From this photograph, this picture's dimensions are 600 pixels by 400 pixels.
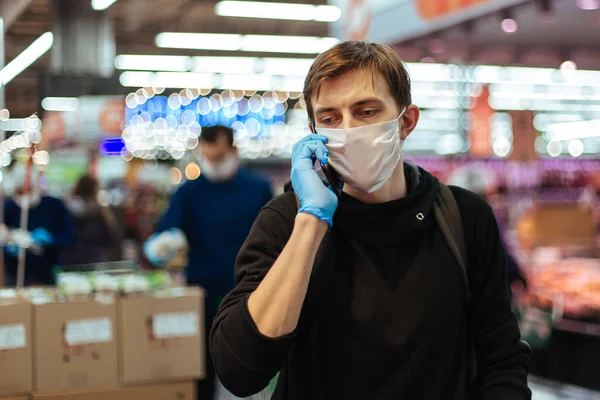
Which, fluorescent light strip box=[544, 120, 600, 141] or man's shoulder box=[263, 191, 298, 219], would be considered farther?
fluorescent light strip box=[544, 120, 600, 141]

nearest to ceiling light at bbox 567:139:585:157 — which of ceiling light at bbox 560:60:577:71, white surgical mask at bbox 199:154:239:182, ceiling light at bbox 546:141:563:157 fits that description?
ceiling light at bbox 546:141:563:157

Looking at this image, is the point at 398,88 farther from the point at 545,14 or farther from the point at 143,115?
the point at 143,115

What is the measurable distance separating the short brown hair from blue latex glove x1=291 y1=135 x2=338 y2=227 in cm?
10

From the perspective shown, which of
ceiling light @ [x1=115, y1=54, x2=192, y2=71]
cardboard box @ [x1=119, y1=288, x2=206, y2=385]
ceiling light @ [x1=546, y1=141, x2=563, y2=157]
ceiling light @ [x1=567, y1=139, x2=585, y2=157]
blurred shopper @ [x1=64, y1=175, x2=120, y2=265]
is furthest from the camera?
ceiling light @ [x1=567, y1=139, x2=585, y2=157]

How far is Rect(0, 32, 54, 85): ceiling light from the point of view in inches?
169

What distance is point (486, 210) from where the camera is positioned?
5.98ft

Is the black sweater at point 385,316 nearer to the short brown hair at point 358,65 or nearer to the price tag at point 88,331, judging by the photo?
the short brown hair at point 358,65

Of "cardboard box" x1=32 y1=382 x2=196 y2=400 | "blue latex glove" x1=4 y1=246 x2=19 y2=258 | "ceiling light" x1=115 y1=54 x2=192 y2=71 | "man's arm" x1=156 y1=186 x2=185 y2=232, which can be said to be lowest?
"cardboard box" x1=32 y1=382 x2=196 y2=400

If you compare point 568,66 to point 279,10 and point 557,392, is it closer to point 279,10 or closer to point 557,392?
point 557,392

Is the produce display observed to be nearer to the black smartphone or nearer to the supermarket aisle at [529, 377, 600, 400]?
the supermarket aisle at [529, 377, 600, 400]

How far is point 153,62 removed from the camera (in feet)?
50.1

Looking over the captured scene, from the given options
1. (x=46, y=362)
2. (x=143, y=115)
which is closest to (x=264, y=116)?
(x=143, y=115)

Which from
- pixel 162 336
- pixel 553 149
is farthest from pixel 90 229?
pixel 553 149

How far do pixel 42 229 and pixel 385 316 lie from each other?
5227mm
